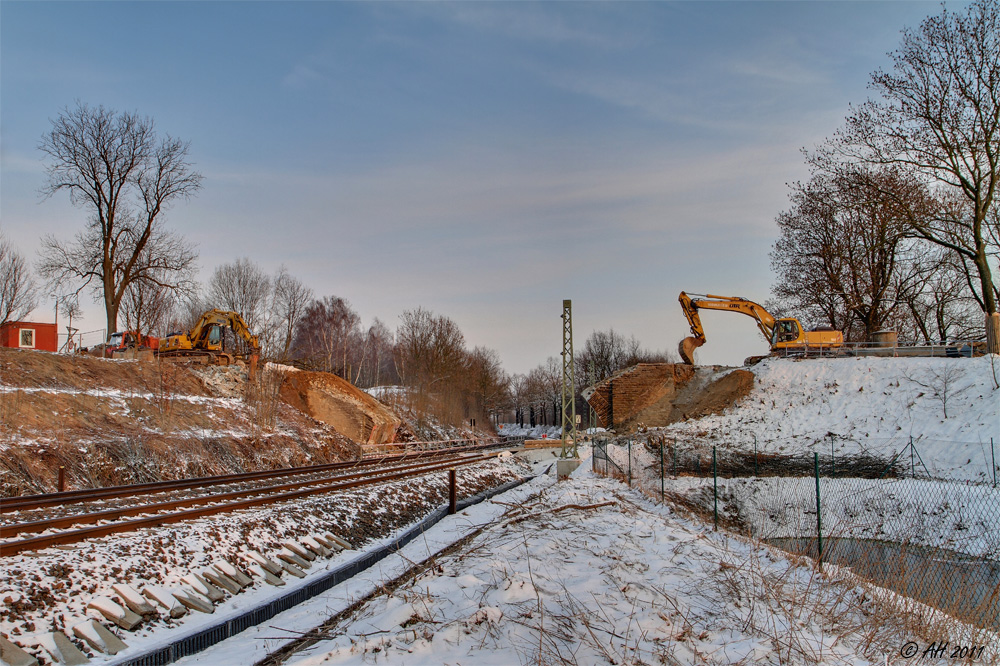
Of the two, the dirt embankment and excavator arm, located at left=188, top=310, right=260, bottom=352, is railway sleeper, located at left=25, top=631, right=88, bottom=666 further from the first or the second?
excavator arm, located at left=188, top=310, right=260, bottom=352

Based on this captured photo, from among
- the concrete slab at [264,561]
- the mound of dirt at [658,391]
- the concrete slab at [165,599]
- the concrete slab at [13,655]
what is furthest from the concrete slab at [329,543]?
the mound of dirt at [658,391]

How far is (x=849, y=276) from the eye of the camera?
36031 millimetres

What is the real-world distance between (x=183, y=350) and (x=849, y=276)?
38.6 metres

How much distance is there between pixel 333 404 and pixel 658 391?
1825 cm

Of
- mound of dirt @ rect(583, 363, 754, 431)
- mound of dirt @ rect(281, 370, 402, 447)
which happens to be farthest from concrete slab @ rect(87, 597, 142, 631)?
mound of dirt @ rect(583, 363, 754, 431)

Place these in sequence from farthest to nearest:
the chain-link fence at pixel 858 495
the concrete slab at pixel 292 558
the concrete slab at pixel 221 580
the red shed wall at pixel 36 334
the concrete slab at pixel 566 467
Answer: the red shed wall at pixel 36 334, the concrete slab at pixel 566 467, the chain-link fence at pixel 858 495, the concrete slab at pixel 292 558, the concrete slab at pixel 221 580

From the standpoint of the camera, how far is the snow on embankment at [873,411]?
21.1 metres

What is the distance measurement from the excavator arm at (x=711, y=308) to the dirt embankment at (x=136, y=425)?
20.2 meters

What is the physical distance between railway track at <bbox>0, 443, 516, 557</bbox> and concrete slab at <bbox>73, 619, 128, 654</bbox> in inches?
77.1

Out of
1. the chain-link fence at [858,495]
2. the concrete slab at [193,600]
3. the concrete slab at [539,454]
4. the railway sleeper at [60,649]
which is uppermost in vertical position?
the railway sleeper at [60,649]

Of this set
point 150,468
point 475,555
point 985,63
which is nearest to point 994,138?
point 985,63

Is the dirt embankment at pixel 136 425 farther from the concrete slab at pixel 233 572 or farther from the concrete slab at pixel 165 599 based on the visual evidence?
the concrete slab at pixel 165 599

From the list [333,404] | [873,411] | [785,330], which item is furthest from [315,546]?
[785,330]

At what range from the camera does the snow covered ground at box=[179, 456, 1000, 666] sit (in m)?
5.04
